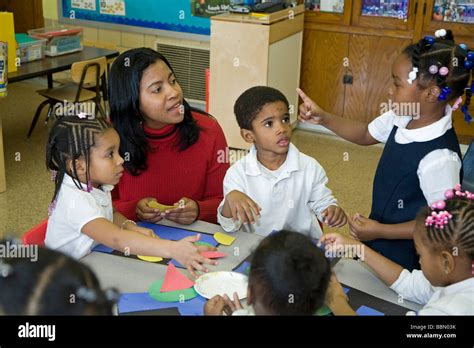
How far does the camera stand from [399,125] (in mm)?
2039

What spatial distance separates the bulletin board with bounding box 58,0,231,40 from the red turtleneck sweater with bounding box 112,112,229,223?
3.04 m

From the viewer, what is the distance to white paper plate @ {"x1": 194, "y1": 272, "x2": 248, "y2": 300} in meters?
1.60

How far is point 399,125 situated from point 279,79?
2743 mm

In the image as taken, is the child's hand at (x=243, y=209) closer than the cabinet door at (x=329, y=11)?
Yes

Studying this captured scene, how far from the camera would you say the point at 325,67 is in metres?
5.07

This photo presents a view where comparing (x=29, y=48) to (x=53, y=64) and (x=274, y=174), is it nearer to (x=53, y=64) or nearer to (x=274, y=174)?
(x=53, y=64)

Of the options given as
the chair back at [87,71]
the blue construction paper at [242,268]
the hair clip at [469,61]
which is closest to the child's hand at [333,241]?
the blue construction paper at [242,268]

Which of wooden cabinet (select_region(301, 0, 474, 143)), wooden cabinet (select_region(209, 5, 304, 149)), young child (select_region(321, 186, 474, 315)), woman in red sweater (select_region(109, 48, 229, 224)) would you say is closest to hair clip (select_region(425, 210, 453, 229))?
young child (select_region(321, 186, 474, 315))

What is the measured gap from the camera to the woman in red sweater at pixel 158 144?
7.17 ft

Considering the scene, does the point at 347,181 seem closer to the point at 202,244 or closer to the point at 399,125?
the point at 399,125

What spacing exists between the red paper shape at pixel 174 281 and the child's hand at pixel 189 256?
29 mm

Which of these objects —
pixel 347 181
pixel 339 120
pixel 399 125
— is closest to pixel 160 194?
pixel 339 120

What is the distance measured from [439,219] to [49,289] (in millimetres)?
961

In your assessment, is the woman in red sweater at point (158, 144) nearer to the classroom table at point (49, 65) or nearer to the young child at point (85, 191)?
the young child at point (85, 191)
